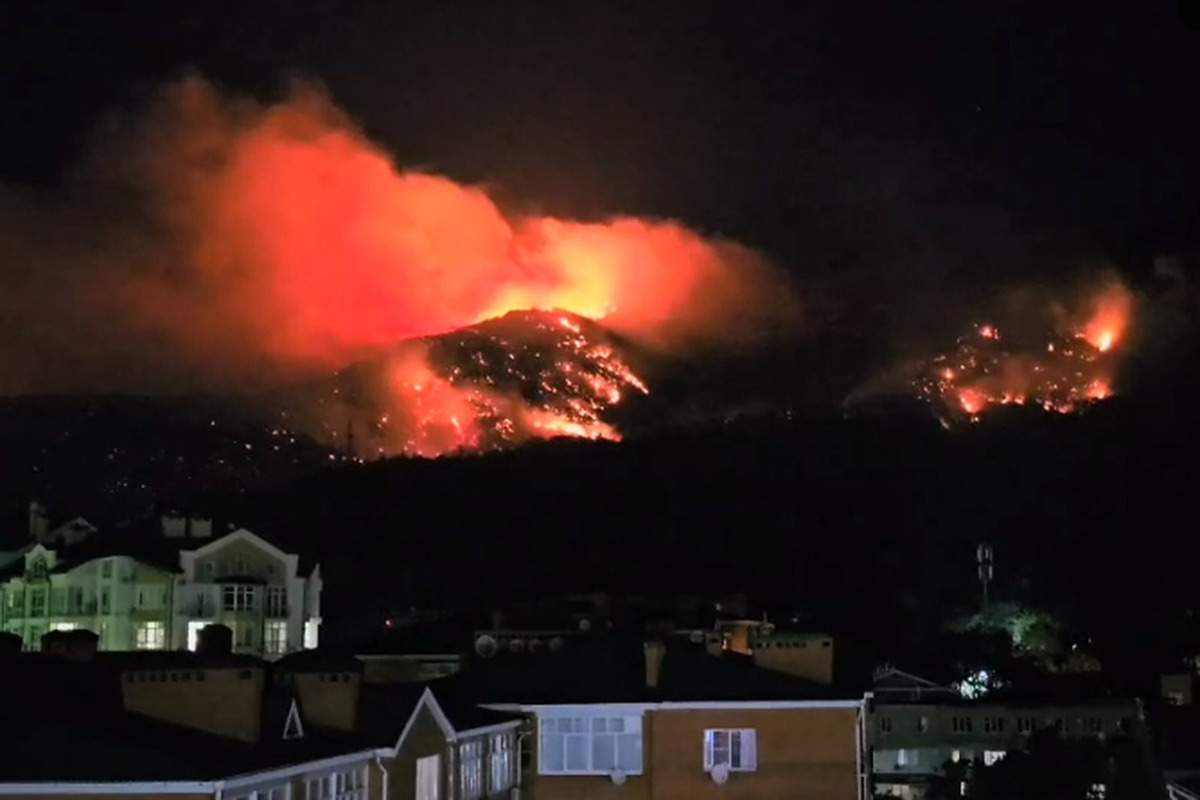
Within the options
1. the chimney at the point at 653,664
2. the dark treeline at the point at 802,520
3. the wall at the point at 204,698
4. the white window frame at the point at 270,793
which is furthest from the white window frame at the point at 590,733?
the dark treeline at the point at 802,520

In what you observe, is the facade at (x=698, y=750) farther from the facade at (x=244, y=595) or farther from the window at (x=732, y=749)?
the facade at (x=244, y=595)

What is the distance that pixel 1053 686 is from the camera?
75.8m

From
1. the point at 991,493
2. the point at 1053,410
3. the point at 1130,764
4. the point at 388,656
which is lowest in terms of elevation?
the point at 1130,764

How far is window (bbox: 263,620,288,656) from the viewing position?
220 feet

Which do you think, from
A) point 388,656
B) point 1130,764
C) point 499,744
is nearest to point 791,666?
point 499,744

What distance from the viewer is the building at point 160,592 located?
6506cm

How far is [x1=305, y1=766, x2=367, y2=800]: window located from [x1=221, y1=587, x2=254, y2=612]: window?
43827mm

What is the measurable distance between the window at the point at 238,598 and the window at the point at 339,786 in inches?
1725

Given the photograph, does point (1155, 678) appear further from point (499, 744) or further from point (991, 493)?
point (499, 744)

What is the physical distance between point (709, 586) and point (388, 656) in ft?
189

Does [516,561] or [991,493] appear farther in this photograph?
[991,493]

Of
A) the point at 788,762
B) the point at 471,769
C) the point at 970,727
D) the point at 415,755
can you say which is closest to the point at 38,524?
the point at 970,727

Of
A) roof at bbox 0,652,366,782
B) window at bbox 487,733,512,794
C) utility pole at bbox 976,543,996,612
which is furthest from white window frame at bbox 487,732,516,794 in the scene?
utility pole at bbox 976,543,996,612

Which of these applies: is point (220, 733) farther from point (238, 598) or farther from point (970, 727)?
point (970, 727)
